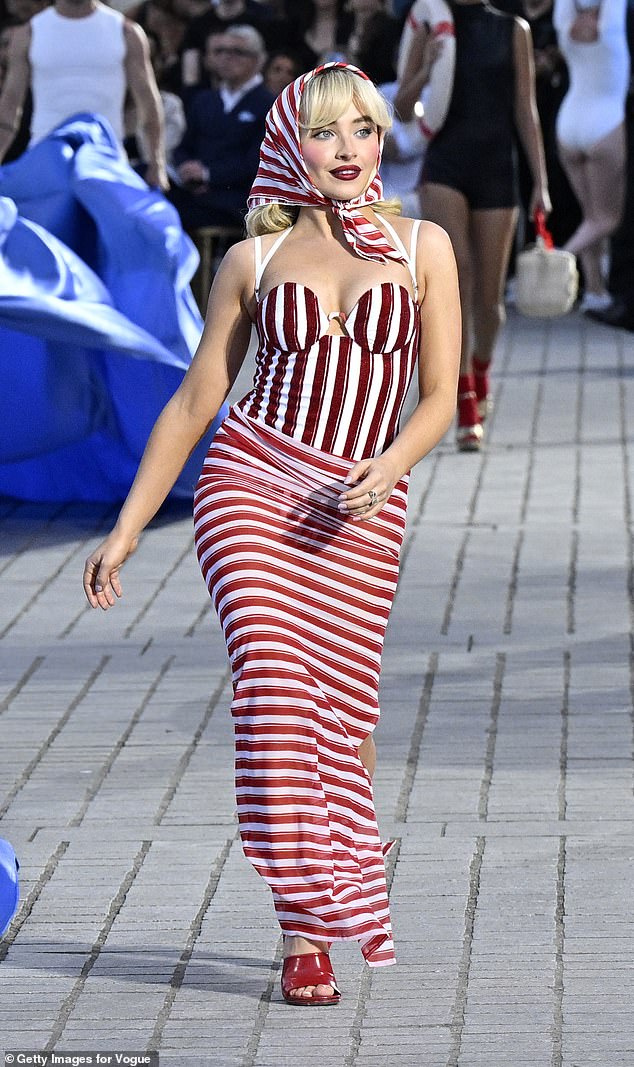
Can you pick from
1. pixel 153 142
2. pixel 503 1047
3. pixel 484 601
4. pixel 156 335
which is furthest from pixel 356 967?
pixel 153 142

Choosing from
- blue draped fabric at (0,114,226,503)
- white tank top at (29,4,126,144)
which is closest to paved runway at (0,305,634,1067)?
blue draped fabric at (0,114,226,503)

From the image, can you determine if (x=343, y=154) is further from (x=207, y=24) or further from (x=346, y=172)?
(x=207, y=24)

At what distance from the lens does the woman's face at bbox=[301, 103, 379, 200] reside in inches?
149

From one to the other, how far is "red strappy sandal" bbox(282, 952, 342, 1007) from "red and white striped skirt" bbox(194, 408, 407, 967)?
48 mm

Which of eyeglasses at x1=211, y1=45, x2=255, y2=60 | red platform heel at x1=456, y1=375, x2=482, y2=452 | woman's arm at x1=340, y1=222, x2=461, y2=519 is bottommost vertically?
red platform heel at x1=456, y1=375, x2=482, y2=452

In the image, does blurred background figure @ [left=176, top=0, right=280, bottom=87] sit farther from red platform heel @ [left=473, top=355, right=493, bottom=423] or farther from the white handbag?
the white handbag

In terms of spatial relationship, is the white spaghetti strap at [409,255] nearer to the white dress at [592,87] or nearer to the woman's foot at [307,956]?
the woman's foot at [307,956]

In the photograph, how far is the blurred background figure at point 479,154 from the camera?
9508 mm

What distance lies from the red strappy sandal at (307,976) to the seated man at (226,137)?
9.48 metres

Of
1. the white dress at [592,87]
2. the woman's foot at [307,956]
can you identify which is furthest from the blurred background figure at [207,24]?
the woman's foot at [307,956]

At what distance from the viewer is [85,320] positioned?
25.7ft

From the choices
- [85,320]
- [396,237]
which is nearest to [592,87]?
[85,320]

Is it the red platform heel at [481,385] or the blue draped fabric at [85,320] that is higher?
the blue draped fabric at [85,320]

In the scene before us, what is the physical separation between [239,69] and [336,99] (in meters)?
9.43
